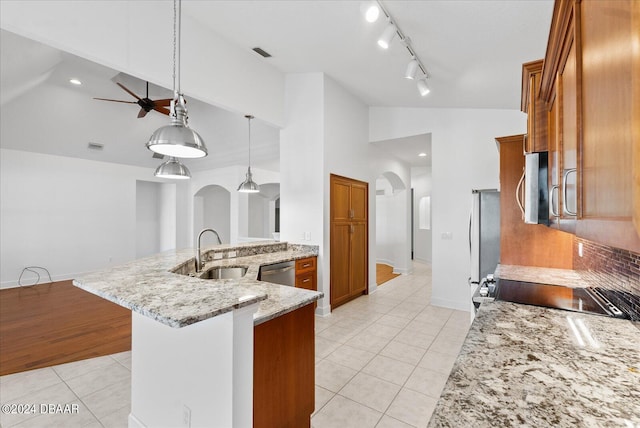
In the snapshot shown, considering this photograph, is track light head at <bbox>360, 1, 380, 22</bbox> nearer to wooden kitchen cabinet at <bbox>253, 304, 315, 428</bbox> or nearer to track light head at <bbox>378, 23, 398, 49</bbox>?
track light head at <bbox>378, 23, 398, 49</bbox>

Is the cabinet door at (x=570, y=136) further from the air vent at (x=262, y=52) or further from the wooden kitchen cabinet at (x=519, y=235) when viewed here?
the air vent at (x=262, y=52)

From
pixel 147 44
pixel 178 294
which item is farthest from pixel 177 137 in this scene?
pixel 147 44

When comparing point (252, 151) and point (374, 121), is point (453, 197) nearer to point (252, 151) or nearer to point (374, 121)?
point (374, 121)

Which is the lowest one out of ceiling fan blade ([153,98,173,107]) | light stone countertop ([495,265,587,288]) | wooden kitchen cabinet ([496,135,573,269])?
light stone countertop ([495,265,587,288])

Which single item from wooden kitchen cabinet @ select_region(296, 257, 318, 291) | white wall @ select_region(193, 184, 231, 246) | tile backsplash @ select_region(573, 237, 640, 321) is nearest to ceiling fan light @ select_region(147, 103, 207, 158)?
wooden kitchen cabinet @ select_region(296, 257, 318, 291)

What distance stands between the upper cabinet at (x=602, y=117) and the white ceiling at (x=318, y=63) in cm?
145

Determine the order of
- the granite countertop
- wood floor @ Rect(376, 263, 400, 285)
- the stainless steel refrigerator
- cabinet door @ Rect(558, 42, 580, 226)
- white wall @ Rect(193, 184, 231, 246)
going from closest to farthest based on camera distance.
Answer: cabinet door @ Rect(558, 42, 580, 226) < the granite countertop < the stainless steel refrigerator < wood floor @ Rect(376, 263, 400, 285) < white wall @ Rect(193, 184, 231, 246)

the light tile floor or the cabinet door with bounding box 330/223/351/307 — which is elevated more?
the cabinet door with bounding box 330/223/351/307

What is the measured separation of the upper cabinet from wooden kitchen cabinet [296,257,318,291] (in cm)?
304

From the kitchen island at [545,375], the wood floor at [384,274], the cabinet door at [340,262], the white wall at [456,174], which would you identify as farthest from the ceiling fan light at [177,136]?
the wood floor at [384,274]

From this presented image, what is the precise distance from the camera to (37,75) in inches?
167

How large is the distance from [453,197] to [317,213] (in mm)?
2110

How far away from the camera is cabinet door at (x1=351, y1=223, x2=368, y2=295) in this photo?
15.6 ft

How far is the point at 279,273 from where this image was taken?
3.45m
